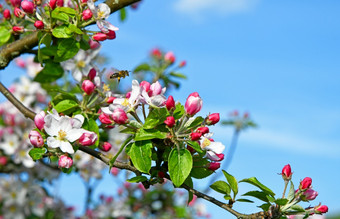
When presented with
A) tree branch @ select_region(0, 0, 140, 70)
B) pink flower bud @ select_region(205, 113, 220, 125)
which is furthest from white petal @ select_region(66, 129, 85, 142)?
tree branch @ select_region(0, 0, 140, 70)

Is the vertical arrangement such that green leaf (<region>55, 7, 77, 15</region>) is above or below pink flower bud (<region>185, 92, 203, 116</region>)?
above

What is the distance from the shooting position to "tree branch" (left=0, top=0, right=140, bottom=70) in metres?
2.55

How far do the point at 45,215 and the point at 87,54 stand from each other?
3279 millimetres

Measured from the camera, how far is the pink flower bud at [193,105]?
5.95 ft

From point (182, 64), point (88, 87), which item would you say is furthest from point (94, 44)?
point (182, 64)

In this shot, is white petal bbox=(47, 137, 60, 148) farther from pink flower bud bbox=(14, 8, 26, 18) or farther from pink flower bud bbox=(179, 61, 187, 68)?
pink flower bud bbox=(179, 61, 187, 68)

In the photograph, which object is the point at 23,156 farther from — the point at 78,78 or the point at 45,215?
the point at 78,78

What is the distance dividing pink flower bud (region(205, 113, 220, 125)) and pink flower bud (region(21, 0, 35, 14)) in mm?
1086

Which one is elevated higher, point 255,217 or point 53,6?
point 53,6

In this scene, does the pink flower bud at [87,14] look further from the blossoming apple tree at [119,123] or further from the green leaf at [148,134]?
the green leaf at [148,134]

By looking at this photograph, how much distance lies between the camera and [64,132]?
77.3 inches

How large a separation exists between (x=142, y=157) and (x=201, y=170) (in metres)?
0.26

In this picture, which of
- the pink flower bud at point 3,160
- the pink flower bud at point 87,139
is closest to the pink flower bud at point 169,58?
the pink flower bud at point 3,160

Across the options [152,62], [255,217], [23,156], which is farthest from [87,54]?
[23,156]
